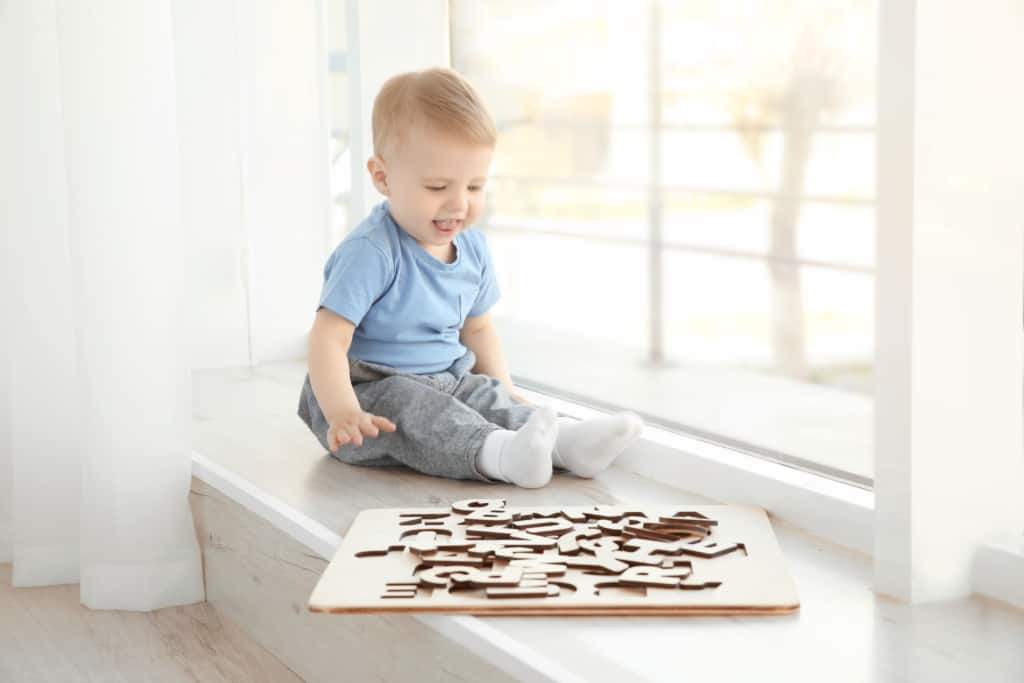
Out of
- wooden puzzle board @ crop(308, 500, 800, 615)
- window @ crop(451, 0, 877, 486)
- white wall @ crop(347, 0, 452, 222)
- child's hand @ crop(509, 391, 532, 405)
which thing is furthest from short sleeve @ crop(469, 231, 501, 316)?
window @ crop(451, 0, 877, 486)

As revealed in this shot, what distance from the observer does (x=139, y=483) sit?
1471 millimetres

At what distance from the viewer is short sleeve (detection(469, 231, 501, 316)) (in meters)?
1.60

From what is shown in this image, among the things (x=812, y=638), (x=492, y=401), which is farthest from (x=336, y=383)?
(x=812, y=638)

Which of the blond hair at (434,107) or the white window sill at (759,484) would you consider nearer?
the white window sill at (759,484)

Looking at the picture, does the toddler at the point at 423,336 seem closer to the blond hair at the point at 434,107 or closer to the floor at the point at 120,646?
the blond hair at the point at 434,107

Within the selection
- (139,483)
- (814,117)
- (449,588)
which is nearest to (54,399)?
(139,483)

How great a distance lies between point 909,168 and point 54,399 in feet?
3.59

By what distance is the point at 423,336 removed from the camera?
1525mm

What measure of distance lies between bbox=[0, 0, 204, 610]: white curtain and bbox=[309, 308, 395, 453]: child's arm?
0.19 meters

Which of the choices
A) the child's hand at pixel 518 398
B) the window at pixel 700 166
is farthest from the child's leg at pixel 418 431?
the window at pixel 700 166

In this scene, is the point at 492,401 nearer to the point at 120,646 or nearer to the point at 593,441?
the point at 593,441

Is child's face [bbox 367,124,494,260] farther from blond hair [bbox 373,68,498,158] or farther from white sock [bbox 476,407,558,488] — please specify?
white sock [bbox 476,407,558,488]

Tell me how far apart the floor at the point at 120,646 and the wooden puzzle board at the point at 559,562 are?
245 mm

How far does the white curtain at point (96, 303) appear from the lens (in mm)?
1414
